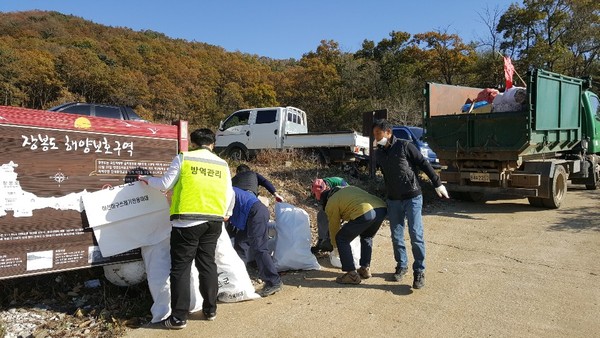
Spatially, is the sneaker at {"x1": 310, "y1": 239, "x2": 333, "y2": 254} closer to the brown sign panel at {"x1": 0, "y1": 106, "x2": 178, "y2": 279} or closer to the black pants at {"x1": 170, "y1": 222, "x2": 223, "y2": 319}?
the black pants at {"x1": 170, "y1": 222, "x2": 223, "y2": 319}

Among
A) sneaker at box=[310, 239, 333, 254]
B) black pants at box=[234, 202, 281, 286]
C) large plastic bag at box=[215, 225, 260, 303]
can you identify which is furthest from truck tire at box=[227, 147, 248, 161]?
large plastic bag at box=[215, 225, 260, 303]

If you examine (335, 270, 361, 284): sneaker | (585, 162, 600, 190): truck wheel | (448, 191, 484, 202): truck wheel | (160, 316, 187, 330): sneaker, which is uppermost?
(585, 162, 600, 190): truck wheel

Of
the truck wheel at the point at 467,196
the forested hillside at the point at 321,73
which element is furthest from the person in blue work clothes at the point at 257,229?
the forested hillside at the point at 321,73

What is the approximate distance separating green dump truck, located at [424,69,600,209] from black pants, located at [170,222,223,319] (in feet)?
21.0

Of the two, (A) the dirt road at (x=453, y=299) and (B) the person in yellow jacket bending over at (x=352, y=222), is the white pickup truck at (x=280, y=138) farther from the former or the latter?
(B) the person in yellow jacket bending over at (x=352, y=222)

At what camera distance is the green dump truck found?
7836mm

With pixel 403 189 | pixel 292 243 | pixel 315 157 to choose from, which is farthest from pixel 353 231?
pixel 315 157

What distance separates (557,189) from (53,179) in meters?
8.92

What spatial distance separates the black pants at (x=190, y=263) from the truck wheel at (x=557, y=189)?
7225 millimetres

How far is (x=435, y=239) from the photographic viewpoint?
633 cm

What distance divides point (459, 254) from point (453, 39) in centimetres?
2438

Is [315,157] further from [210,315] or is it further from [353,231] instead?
[210,315]

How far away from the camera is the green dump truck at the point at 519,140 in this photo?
7836 mm

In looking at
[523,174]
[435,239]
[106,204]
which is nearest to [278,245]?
[106,204]
